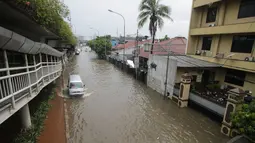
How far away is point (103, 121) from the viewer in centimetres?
900

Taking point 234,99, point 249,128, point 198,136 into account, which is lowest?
point 198,136

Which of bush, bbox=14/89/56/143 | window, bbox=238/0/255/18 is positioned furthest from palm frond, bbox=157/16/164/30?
bush, bbox=14/89/56/143

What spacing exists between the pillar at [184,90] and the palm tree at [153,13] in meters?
9.75

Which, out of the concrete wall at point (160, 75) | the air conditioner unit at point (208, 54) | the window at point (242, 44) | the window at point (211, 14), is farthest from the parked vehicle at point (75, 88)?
the window at point (211, 14)

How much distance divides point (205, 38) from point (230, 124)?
8738 millimetres

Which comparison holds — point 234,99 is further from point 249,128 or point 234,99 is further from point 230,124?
point 249,128

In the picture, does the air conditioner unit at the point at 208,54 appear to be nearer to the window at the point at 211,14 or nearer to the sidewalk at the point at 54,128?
the window at the point at 211,14

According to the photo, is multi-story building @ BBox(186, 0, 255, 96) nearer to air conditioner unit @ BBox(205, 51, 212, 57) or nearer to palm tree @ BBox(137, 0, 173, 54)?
air conditioner unit @ BBox(205, 51, 212, 57)

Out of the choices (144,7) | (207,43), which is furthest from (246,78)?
(144,7)

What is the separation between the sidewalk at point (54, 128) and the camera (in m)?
6.45

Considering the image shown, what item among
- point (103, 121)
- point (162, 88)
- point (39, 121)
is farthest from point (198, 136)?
point (39, 121)

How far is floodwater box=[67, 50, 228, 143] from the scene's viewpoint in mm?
7574

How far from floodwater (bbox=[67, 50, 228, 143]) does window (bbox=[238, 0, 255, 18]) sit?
766 centimetres

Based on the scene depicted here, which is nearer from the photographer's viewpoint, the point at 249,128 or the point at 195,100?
the point at 249,128
